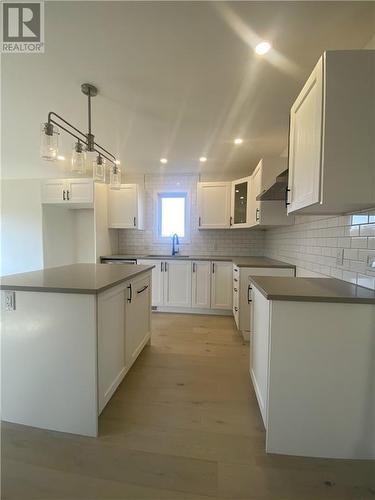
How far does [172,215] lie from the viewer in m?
Answer: 4.42

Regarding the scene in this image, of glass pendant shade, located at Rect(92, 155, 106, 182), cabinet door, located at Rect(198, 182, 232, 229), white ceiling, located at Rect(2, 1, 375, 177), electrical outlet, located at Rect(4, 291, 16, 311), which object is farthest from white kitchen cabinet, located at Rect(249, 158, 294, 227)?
electrical outlet, located at Rect(4, 291, 16, 311)

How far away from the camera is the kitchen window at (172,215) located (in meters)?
4.38

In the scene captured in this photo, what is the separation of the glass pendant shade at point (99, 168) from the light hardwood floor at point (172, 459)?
1.93 metres

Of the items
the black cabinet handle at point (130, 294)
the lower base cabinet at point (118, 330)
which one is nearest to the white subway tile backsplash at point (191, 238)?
the lower base cabinet at point (118, 330)

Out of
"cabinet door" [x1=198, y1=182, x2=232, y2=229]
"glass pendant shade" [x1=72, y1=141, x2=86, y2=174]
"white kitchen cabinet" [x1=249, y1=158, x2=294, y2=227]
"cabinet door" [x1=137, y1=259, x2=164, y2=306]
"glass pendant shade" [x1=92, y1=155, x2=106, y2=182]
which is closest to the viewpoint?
"glass pendant shade" [x1=72, y1=141, x2=86, y2=174]

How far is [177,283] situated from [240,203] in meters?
1.68

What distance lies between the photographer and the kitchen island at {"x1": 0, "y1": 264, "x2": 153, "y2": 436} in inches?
55.4

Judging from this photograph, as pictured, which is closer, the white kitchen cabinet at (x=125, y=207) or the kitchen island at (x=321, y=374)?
the kitchen island at (x=321, y=374)

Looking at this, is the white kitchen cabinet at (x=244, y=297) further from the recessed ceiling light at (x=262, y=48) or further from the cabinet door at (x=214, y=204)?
the recessed ceiling light at (x=262, y=48)

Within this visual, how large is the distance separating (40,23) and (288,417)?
8.95 feet

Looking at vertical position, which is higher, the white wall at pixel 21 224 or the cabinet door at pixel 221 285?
the white wall at pixel 21 224

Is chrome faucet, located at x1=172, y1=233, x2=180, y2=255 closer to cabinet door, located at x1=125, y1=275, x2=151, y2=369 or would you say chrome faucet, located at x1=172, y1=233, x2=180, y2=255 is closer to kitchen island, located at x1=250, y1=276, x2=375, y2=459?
cabinet door, located at x1=125, y1=275, x2=151, y2=369

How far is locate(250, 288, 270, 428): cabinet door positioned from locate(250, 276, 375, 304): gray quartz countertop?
9 centimetres

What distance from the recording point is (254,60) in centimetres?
158
